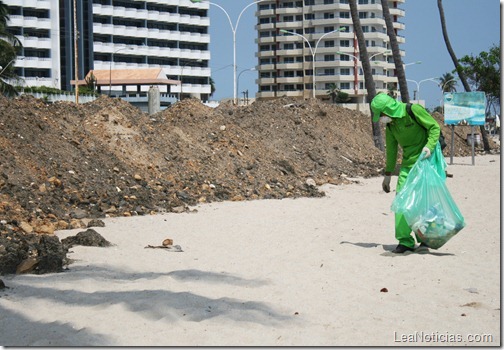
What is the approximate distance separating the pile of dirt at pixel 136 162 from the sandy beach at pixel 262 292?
153 cm

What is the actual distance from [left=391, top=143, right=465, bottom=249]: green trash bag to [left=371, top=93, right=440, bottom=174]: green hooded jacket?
23 cm

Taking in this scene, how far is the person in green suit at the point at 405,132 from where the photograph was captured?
9.27m

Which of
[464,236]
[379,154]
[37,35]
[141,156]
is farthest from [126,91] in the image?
[464,236]

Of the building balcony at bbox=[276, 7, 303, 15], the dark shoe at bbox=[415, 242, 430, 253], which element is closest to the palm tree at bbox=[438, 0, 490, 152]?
the dark shoe at bbox=[415, 242, 430, 253]

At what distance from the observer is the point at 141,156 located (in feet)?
59.3

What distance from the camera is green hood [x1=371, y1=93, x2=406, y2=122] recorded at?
9227 millimetres

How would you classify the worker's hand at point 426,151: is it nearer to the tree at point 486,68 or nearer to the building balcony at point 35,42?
the tree at point 486,68

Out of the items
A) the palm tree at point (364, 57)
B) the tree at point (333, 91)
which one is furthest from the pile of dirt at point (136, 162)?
the tree at point (333, 91)

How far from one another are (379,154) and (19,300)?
2491 cm

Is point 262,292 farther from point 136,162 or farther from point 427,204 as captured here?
point 136,162

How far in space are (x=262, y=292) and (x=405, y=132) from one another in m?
2.92

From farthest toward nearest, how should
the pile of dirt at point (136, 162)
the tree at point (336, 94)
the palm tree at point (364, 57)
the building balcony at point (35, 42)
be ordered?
1. the tree at point (336, 94)
2. the building balcony at point (35, 42)
3. the palm tree at point (364, 57)
4. the pile of dirt at point (136, 162)
